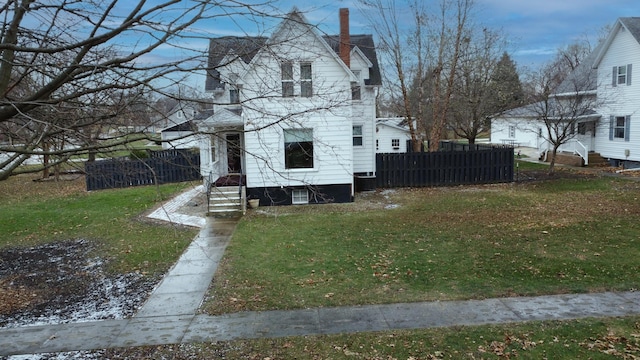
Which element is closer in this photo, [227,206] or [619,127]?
[227,206]

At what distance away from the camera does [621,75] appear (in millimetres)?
25703

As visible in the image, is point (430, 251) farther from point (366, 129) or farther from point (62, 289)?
point (366, 129)

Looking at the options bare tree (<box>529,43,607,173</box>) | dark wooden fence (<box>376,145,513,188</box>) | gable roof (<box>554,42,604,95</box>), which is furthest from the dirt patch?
gable roof (<box>554,42,604,95</box>)

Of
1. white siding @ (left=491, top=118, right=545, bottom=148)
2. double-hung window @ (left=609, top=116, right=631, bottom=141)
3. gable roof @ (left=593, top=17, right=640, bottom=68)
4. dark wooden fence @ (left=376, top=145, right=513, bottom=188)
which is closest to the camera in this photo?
dark wooden fence @ (left=376, top=145, right=513, bottom=188)

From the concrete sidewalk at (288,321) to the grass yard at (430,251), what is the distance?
1.14 ft

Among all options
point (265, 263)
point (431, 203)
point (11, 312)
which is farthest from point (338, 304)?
point (431, 203)

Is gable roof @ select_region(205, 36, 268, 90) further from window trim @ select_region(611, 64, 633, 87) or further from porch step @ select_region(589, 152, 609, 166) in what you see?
porch step @ select_region(589, 152, 609, 166)

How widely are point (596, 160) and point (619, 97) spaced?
3.80 meters

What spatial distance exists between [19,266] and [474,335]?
1088 centimetres

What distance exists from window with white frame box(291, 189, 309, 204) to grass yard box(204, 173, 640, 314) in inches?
30.6

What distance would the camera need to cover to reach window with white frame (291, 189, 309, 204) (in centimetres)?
1870

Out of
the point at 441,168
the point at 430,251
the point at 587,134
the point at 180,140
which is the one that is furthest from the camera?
the point at 587,134

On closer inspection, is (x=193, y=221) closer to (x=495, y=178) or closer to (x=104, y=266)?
(x=104, y=266)

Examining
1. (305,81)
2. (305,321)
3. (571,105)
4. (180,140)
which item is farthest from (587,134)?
(180,140)
